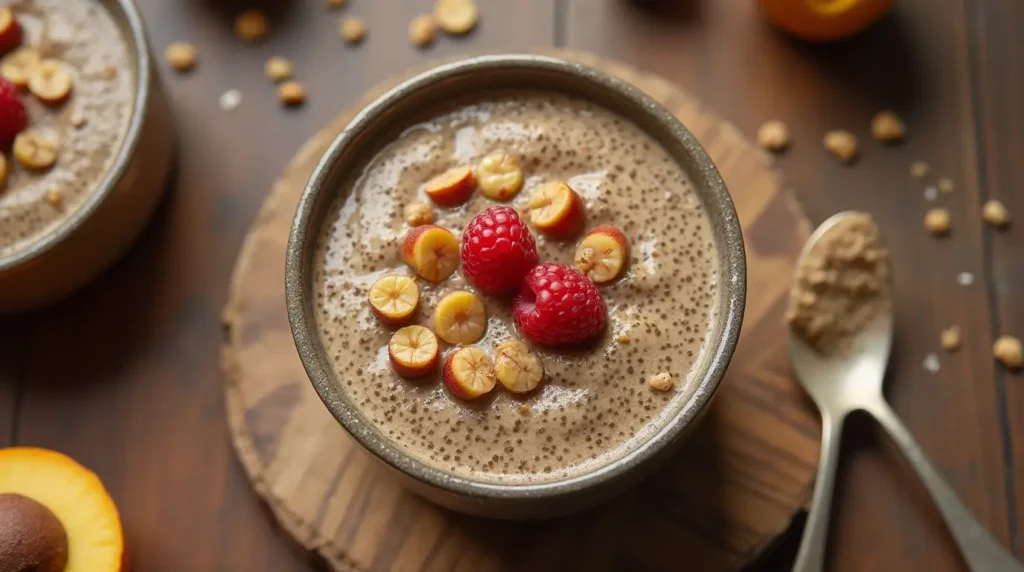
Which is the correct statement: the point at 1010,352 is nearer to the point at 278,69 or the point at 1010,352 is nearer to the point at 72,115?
the point at 278,69

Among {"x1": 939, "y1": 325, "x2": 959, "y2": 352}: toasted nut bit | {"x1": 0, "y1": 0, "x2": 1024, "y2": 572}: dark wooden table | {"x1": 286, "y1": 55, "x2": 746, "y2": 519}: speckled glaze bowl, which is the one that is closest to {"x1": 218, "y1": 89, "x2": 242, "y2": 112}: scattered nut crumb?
{"x1": 0, "y1": 0, "x2": 1024, "y2": 572}: dark wooden table

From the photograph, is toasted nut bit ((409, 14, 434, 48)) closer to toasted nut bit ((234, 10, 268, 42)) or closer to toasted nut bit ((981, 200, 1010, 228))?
toasted nut bit ((234, 10, 268, 42))

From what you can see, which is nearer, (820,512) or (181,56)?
(820,512)

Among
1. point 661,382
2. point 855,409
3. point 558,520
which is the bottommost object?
point 558,520

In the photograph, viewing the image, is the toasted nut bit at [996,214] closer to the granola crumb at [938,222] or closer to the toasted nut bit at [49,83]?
the granola crumb at [938,222]

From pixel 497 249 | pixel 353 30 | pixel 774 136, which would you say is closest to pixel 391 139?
pixel 497 249

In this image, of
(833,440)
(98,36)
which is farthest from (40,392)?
(833,440)
